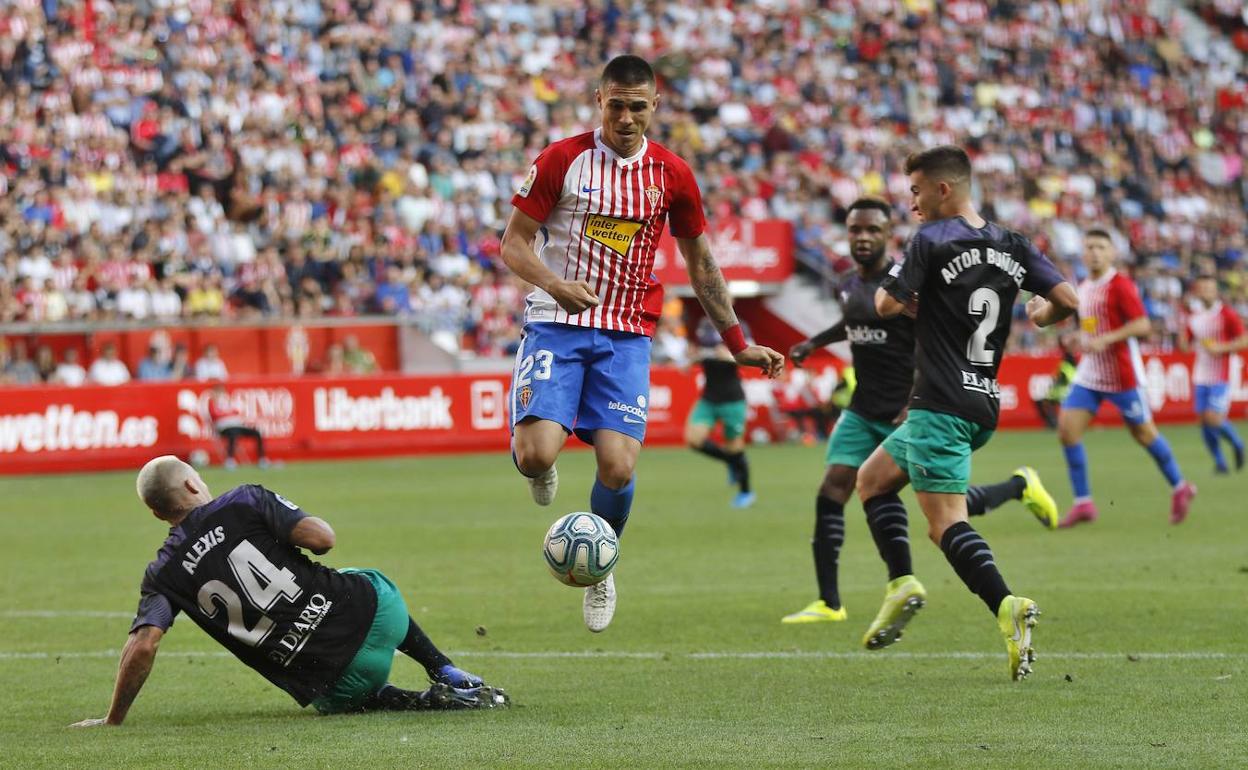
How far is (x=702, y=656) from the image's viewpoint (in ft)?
29.3

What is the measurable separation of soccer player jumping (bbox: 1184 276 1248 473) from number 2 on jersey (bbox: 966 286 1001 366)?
45.5 ft

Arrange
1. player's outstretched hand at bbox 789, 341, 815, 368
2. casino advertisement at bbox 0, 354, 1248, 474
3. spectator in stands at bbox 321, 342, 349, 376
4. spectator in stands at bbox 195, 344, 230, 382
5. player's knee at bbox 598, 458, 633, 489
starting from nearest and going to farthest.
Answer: player's knee at bbox 598, 458, 633, 489 → player's outstretched hand at bbox 789, 341, 815, 368 → casino advertisement at bbox 0, 354, 1248, 474 → spectator in stands at bbox 195, 344, 230, 382 → spectator in stands at bbox 321, 342, 349, 376

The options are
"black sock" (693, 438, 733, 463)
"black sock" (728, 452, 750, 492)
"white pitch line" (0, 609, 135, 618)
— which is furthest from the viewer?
"black sock" (693, 438, 733, 463)

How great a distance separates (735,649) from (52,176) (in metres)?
22.4

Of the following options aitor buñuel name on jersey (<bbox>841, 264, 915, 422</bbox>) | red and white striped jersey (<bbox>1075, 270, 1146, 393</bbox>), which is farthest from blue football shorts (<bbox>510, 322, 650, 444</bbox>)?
red and white striped jersey (<bbox>1075, 270, 1146, 393</bbox>)

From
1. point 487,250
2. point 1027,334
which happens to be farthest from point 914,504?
point 1027,334

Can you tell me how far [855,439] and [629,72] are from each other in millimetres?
3367

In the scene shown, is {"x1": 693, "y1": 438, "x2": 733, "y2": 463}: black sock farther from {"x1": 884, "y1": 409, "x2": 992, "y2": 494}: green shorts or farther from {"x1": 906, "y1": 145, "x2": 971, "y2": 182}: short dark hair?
{"x1": 906, "y1": 145, "x2": 971, "y2": 182}: short dark hair

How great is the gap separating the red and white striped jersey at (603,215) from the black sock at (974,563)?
1.72 metres

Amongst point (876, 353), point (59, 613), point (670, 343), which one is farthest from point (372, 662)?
point (670, 343)

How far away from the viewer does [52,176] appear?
28828mm

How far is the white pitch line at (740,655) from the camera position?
8508 millimetres

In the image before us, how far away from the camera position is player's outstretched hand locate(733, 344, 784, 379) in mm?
8375

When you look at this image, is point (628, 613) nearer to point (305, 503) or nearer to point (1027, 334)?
point (305, 503)
